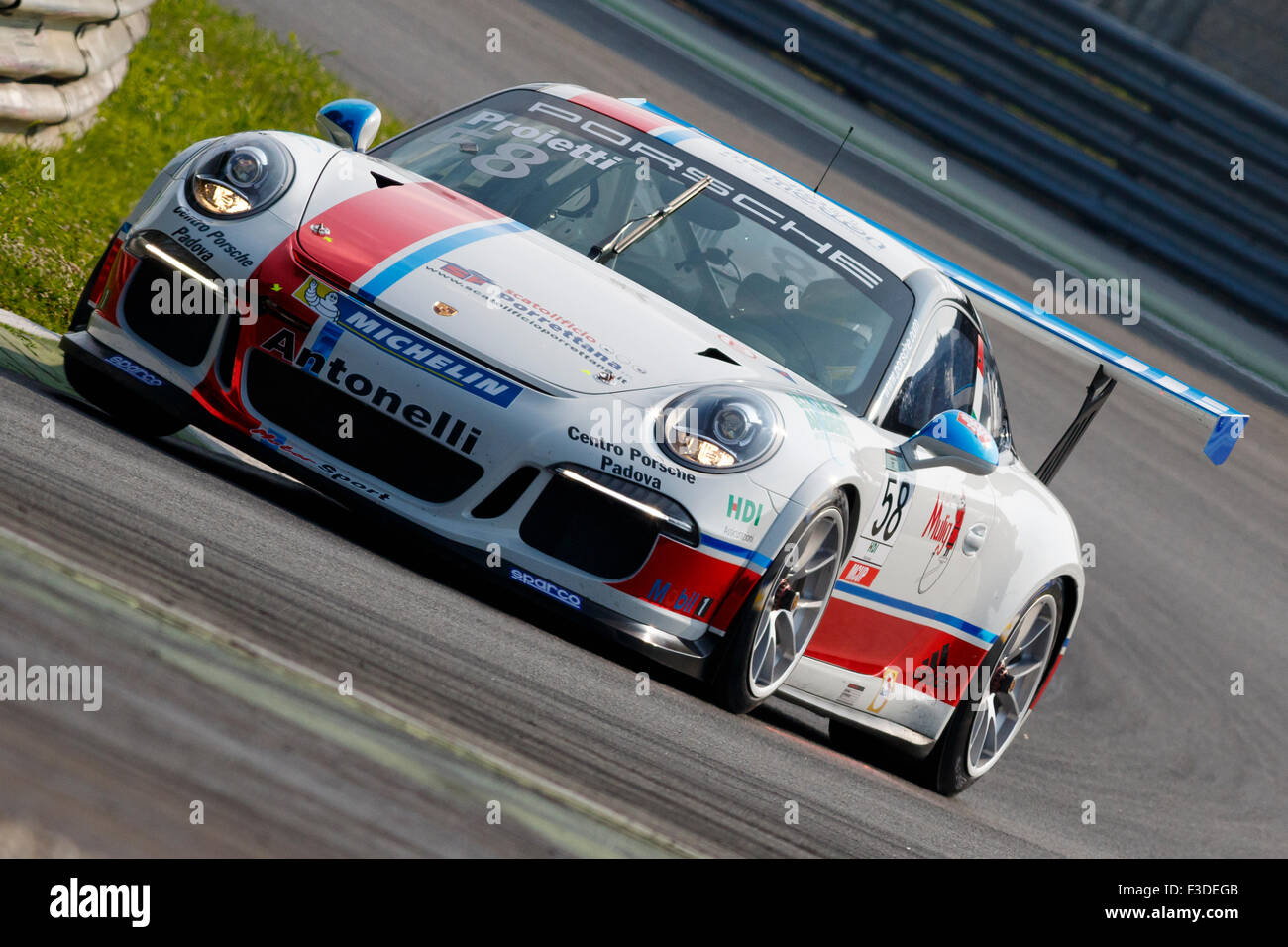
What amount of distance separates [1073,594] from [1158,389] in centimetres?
83

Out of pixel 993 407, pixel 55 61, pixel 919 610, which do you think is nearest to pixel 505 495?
pixel 919 610

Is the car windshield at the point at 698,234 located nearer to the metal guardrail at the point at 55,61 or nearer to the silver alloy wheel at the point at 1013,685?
the silver alloy wheel at the point at 1013,685

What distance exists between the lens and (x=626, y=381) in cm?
423

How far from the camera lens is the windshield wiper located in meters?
5.03

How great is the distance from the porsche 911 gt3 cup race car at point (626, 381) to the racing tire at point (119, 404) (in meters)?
0.01

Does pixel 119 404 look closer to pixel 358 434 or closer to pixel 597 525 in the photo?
pixel 358 434

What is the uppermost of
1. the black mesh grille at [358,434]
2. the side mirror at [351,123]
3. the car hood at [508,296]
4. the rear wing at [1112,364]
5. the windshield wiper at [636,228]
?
the rear wing at [1112,364]

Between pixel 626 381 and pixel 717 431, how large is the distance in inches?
10.2

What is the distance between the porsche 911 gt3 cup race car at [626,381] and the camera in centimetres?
415

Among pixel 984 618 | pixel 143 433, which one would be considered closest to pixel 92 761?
pixel 143 433

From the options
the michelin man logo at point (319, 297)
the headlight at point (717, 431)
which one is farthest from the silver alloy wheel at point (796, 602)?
the michelin man logo at point (319, 297)

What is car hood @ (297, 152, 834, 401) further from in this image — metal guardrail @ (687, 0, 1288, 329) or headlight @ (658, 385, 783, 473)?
metal guardrail @ (687, 0, 1288, 329)

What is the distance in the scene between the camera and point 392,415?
419 cm

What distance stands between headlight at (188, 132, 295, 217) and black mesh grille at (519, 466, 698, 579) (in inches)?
47.1
